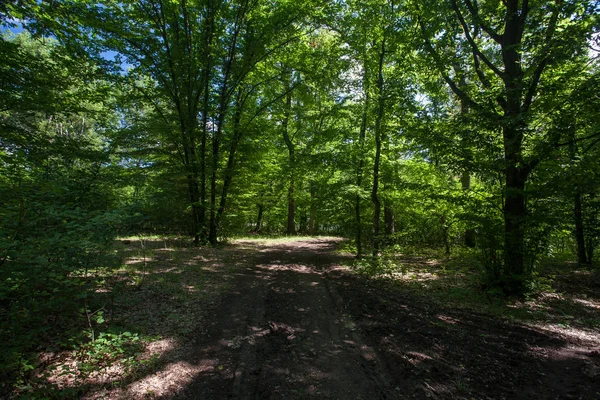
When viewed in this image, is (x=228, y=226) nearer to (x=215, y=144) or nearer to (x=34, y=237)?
(x=215, y=144)

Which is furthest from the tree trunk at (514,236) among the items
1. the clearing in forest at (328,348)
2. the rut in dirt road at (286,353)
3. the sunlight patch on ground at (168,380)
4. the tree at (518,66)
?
the sunlight patch on ground at (168,380)

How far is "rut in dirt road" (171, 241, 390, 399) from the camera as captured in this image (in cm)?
320

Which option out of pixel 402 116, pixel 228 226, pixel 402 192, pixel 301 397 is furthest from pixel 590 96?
pixel 228 226

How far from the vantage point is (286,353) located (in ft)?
13.0

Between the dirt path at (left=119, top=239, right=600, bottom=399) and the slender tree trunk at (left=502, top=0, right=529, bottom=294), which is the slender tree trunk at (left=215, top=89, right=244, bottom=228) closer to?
the dirt path at (left=119, top=239, right=600, bottom=399)

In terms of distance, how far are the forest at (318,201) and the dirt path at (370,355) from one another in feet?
0.12

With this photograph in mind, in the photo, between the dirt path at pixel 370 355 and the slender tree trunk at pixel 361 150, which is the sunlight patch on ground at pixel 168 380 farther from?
the slender tree trunk at pixel 361 150

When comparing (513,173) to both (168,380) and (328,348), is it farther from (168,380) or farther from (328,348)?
(168,380)

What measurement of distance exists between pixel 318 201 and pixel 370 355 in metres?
8.48

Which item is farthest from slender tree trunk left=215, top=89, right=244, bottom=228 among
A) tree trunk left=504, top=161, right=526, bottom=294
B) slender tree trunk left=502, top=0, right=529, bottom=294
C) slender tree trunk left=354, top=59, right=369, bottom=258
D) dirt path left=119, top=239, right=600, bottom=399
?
tree trunk left=504, top=161, right=526, bottom=294

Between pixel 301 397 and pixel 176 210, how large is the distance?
1050 centimetres

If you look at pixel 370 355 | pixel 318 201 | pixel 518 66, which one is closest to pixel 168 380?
pixel 370 355

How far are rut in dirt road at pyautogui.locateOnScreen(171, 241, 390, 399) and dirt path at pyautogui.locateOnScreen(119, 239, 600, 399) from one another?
1 cm

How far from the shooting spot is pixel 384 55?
34.0 ft
